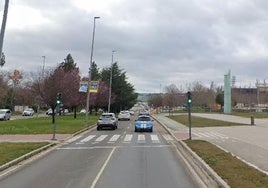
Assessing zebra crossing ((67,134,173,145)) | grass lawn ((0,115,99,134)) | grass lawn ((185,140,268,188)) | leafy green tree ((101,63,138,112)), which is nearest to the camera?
grass lawn ((185,140,268,188))

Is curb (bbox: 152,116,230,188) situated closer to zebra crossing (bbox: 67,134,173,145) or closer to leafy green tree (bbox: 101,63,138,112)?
zebra crossing (bbox: 67,134,173,145)

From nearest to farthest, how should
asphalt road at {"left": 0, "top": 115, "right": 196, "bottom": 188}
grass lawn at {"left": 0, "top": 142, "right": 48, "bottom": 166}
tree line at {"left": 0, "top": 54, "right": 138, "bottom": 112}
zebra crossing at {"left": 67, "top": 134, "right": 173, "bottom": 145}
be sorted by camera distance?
1. asphalt road at {"left": 0, "top": 115, "right": 196, "bottom": 188}
2. grass lawn at {"left": 0, "top": 142, "right": 48, "bottom": 166}
3. zebra crossing at {"left": 67, "top": 134, "right": 173, "bottom": 145}
4. tree line at {"left": 0, "top": 54, "right": 138, "bottom": 112}

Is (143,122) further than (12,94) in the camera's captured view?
No

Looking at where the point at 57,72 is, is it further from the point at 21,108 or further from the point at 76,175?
the point at 21,108

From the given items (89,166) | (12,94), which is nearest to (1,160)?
(89,166)

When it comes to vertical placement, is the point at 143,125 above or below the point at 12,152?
above

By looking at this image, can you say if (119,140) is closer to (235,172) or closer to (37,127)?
(37,127)

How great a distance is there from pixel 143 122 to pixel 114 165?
25093mm

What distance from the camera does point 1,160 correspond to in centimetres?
1798

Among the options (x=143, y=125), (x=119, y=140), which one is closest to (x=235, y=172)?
(x=119, y=140)

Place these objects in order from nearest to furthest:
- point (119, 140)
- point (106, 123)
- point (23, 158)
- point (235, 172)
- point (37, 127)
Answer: point (235, 172)
point (23, 158)
point (119, 140)
point (37, 127)
point (106, 123)

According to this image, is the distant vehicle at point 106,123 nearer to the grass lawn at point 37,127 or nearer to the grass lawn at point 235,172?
the grass lawn at point 37,127

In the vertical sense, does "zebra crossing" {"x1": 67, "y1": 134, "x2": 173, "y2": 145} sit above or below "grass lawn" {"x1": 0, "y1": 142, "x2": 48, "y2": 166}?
above

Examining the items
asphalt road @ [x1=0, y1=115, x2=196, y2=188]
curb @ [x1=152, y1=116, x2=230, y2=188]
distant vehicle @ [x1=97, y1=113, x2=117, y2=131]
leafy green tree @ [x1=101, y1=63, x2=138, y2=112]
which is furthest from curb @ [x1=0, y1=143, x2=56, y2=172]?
leafy green tree @ [x1=101, y1=63, x2=138, y2=112]
